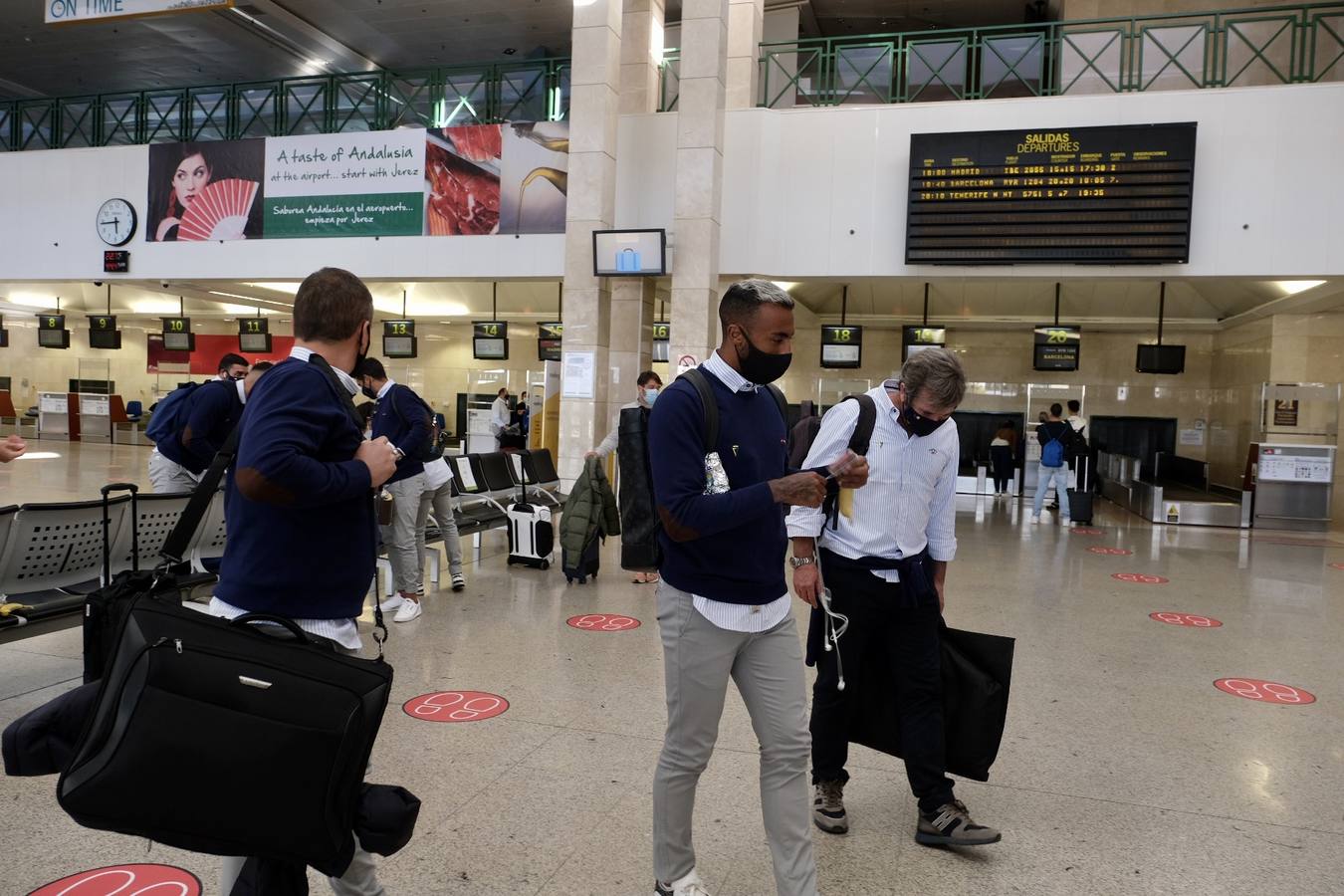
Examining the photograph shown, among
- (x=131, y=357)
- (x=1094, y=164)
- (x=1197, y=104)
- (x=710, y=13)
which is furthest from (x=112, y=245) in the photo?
(x=1197, y=104)

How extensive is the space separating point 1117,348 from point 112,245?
1979cm

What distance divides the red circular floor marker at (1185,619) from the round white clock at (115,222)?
16.6 m

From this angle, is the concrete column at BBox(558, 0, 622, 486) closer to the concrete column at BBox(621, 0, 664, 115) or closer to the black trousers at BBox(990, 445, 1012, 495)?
the concrete column at BBox(621, 0, 664, 115)

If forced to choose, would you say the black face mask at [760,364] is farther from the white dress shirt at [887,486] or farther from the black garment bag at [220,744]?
the black garment bag at [220,744]

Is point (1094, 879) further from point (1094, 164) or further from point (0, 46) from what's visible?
point (0, 46)

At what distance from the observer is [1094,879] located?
291cm

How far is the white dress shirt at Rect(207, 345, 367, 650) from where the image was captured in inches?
78.2

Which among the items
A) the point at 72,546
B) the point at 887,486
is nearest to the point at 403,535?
the point at 72,546

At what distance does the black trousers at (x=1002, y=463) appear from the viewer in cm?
1739

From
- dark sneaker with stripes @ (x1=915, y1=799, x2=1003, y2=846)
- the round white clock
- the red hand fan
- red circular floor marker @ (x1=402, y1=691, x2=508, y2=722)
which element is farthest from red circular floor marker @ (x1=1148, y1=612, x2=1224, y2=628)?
the round white clock

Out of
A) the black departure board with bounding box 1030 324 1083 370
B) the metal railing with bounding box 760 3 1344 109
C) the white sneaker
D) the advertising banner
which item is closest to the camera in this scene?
the white sneaker

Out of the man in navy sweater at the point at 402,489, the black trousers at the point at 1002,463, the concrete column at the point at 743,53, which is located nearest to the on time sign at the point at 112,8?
the man in navy sweater at the point at 402,489

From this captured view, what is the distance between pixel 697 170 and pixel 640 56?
9.11 feet

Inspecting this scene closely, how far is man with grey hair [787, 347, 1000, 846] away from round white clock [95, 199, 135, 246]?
16657 mm
